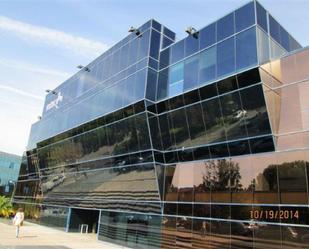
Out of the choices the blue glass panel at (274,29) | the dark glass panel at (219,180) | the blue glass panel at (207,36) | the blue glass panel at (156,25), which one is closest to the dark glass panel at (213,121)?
the dark glass panel at (219,180)

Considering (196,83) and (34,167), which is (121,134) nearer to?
(196,83)

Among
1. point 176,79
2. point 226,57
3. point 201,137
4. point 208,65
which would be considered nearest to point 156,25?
point 176,79

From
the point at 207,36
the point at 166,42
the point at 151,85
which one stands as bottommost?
the point at 151,85

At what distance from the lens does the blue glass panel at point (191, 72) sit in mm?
21792

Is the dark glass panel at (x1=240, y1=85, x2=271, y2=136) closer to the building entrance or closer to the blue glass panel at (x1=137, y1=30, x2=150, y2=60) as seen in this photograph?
the blue glass panel at (x1=137, y1=30, x2=150, y2=60)

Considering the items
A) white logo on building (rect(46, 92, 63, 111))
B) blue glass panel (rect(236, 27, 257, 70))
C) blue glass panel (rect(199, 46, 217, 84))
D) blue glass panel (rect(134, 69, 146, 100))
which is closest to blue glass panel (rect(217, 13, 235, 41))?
blue glass panel (rect(199, 46, 217, 84))

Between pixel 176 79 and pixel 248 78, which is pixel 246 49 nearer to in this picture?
pixel 248 78

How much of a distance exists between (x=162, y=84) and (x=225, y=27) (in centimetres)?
578

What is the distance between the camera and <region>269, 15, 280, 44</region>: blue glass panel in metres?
20.0

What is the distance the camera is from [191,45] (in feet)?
75.6

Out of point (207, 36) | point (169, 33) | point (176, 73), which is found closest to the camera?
point (207, 36)

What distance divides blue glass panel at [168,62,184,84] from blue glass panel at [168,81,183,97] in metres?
0.32

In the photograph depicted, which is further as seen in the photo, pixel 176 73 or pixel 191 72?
pixel 176 73

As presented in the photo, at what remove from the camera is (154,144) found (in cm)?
2384
